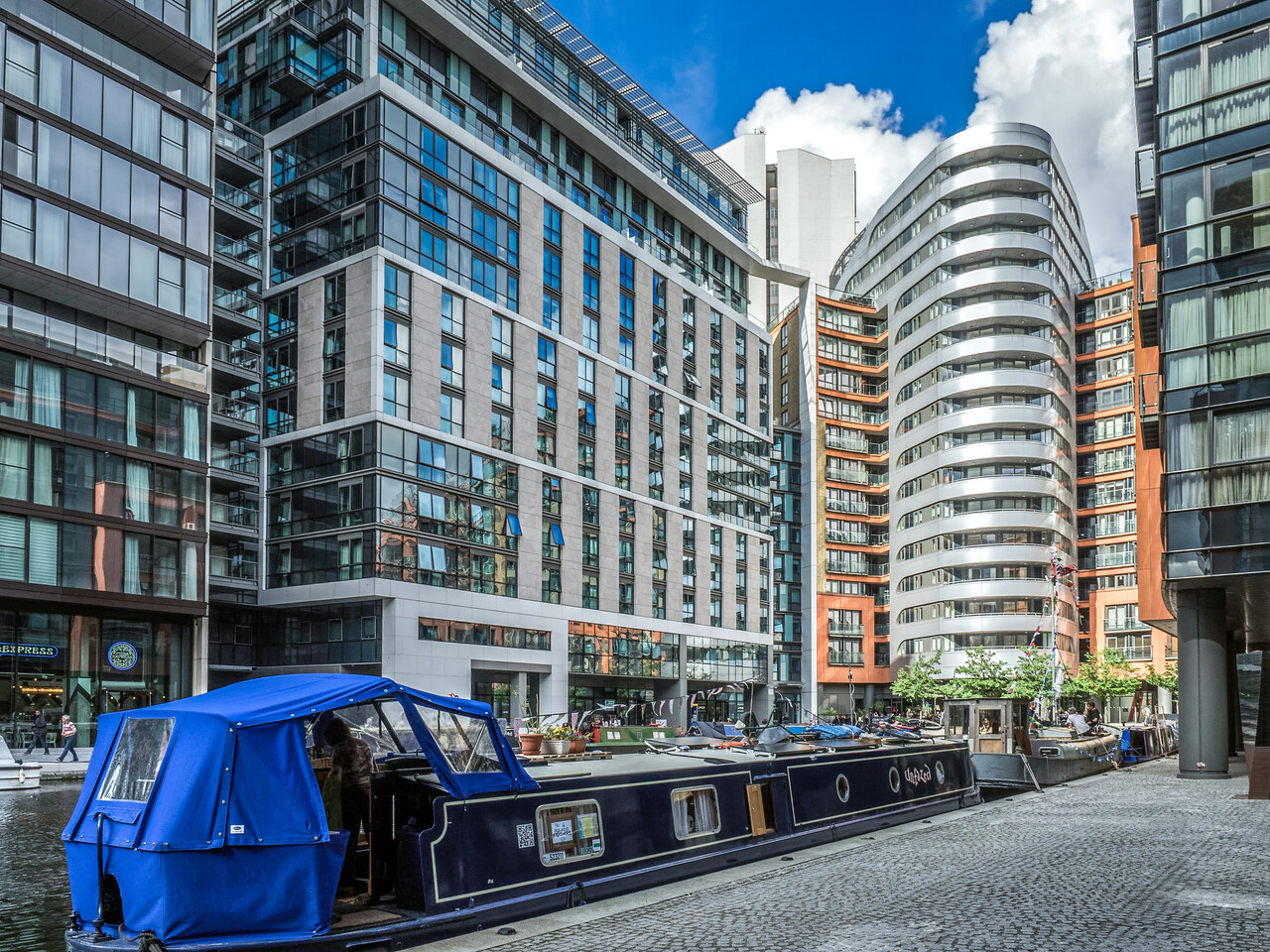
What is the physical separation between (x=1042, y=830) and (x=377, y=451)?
3954cm

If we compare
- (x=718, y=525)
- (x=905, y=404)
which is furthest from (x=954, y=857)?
(x=905, y=404)

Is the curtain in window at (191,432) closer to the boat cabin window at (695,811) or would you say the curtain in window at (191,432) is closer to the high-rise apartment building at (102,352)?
the high-rise apartment building at (102,352)

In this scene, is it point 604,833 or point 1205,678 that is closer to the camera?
point 604,833

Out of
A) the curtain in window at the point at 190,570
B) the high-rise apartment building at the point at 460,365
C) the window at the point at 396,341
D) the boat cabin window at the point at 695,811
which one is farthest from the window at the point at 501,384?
the boat cabin window at the point at 695,811

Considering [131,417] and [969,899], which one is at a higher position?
[131,417]

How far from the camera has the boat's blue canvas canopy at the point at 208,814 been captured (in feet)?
33.1

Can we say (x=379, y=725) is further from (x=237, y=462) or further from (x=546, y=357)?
(x=546, y=357)

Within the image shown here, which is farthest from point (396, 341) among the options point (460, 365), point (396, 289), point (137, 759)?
point (137, 759)

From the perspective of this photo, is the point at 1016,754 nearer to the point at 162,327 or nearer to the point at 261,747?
the point at 261,747

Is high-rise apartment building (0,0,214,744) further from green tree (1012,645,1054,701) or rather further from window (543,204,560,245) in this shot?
green tree (1012,645,1054,701)

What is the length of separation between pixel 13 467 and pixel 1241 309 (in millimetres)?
38998

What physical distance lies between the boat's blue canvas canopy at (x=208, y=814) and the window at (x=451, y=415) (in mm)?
48172

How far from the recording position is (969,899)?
13.6m

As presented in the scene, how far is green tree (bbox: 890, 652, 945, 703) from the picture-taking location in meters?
90.1
